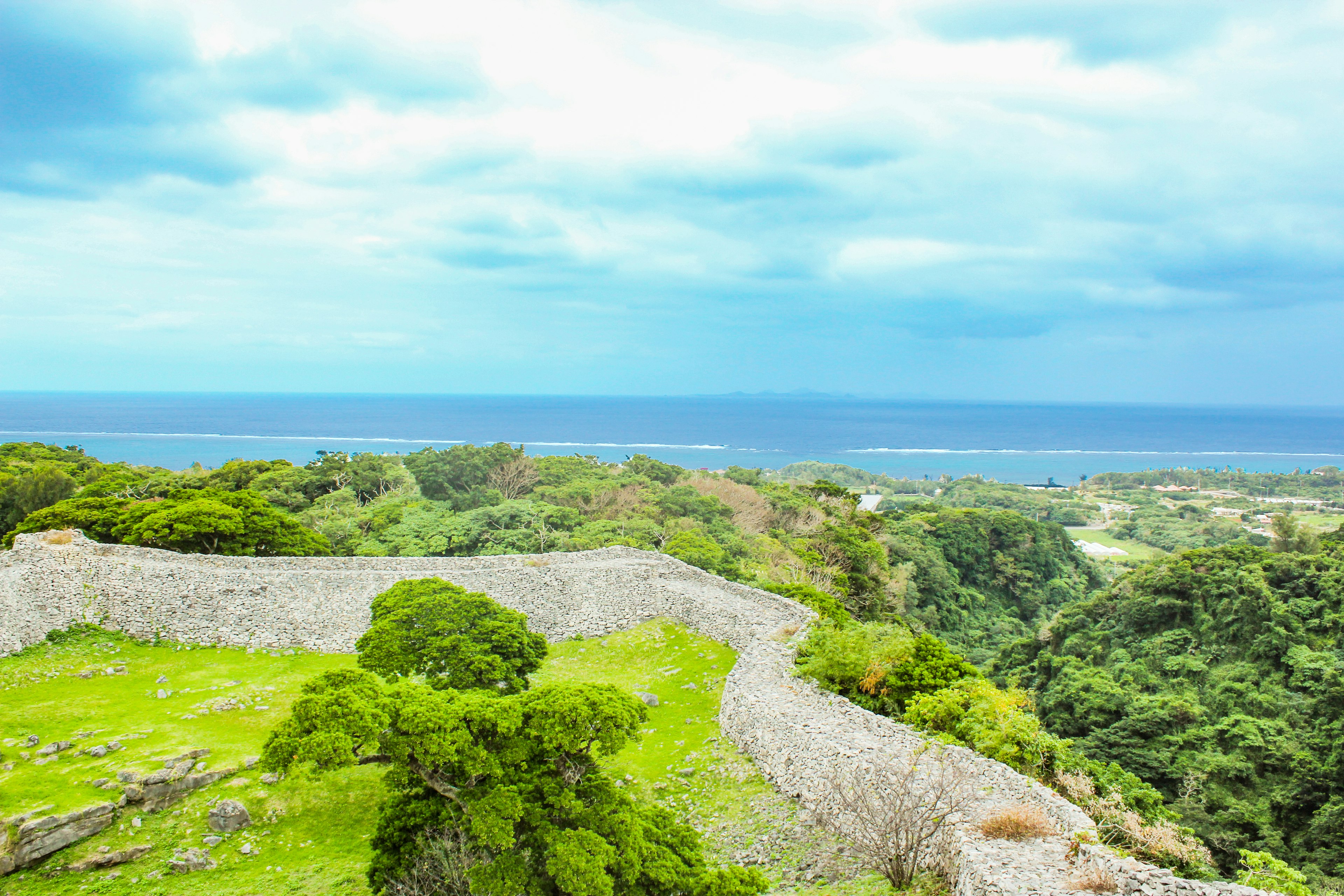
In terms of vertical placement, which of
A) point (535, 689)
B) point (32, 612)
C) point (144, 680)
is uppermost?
point (535, 689)

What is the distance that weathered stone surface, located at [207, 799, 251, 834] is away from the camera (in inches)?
432

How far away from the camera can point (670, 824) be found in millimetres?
9359

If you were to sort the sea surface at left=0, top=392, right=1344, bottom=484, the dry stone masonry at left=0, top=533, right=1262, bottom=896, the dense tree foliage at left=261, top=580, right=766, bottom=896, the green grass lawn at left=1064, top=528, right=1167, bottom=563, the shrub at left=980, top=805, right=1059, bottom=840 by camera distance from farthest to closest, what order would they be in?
the sea surface at left=0, top=392, right=1344, bottom=484 < the green grass lawn at left=1064, top=528, right=1167, bottom=563 < the dry stone masonry at left=0, top=533, right=1262, bottom=896 < the shrub at left=980, top=805, right=1059, bottom=840 < the dense tree foliage at left=261, top=580, right=766, bottom=896

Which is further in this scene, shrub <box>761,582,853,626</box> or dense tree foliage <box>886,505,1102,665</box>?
dense tree foliage <box>886,505,1102,665</box>

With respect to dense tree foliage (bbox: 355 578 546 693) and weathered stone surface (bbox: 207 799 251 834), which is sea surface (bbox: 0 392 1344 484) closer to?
dense tree foliage (bbox: 355 578 546 693)

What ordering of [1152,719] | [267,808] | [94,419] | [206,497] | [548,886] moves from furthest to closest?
[94,419], [206,497], [1152,719], [267,808], [548,886]

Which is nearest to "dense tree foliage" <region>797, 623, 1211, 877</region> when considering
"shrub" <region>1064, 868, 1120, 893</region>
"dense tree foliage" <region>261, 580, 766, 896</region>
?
"shrub" <region>1064, 868, 1120, 893</region>

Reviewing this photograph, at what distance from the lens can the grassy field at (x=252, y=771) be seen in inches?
397

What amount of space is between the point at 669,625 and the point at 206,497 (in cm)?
1819

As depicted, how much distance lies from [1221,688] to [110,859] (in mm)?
28918

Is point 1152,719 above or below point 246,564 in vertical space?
below

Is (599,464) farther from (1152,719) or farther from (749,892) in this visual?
(749,892)

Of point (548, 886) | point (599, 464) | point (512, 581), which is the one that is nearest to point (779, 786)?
point (548, 886)

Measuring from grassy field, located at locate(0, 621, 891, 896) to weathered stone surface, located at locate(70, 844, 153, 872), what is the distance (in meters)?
0.10
